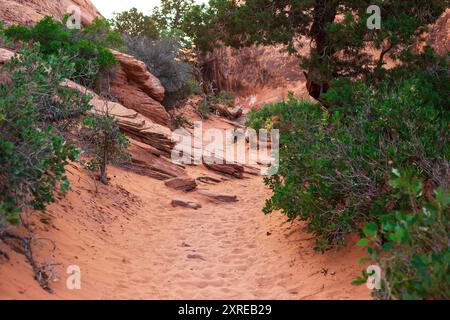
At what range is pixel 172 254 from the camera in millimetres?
6707

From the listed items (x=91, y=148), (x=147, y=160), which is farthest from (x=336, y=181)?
(x=147, y=160)

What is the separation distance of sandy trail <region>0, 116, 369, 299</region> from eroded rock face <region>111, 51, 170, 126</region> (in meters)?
4.01

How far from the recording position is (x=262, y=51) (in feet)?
94.8

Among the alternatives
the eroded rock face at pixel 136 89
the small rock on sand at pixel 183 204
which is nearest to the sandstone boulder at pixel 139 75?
the eroded rock face at pixel 136 89

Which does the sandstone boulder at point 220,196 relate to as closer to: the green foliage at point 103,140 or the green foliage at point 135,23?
the green foliage at point 103,140

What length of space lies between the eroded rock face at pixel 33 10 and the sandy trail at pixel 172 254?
7.11 metres

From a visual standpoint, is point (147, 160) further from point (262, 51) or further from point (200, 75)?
point (262, 51)

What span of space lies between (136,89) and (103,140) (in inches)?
193

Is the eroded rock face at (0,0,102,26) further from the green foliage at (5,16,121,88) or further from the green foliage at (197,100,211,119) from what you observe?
the green foliage at (197,100,211,119)

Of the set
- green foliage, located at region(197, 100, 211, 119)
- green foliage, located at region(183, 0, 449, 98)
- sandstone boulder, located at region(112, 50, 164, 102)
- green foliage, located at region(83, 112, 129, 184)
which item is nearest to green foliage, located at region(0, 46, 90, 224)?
green foliage, located at region(83, 112, 129, 184)

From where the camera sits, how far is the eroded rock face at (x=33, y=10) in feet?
44.7

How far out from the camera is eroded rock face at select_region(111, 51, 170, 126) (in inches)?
519

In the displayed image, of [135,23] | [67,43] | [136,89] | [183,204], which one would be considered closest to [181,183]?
[183,204]
